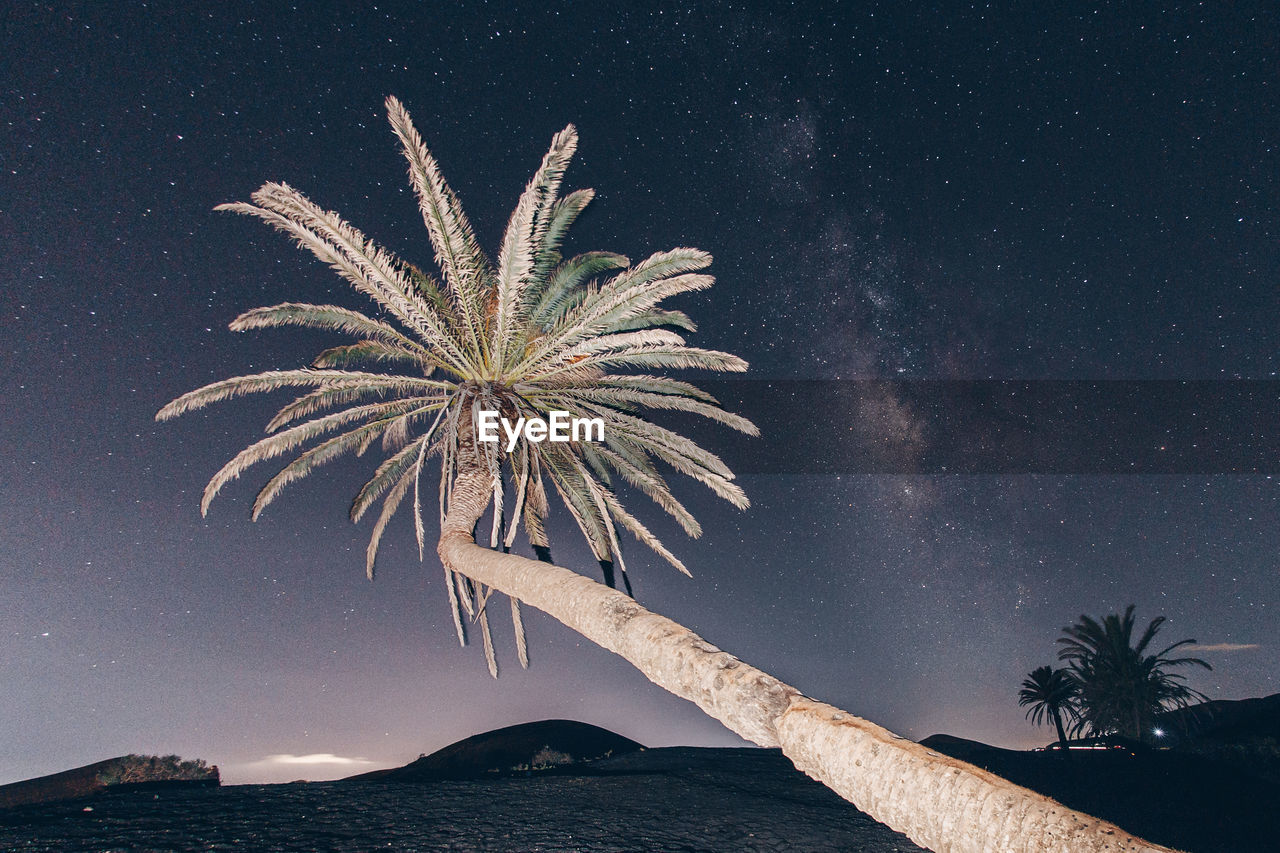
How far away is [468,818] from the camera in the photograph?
10086mm

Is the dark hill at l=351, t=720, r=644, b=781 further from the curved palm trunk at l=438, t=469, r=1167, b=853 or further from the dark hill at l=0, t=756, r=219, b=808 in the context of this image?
the curved palm trunk at l=438, t=469, r=1167, b=853

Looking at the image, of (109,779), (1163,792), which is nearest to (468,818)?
(109,779)

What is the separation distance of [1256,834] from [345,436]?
22533mm

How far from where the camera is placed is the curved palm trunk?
7.68ft

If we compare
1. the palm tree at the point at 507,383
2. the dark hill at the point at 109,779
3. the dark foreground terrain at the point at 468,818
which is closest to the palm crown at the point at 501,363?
the palm tree at the point at 507,383

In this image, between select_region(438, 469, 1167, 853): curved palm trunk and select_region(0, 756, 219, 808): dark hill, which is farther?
select_region(0, 756, 219, 808): dark hill

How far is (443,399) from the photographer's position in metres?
9.90

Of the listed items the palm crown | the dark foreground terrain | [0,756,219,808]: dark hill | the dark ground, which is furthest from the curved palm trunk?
[0,756,219,808]: dark hill

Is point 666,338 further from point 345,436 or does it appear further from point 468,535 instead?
point 345,436

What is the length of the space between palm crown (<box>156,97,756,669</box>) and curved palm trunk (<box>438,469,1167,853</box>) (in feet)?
14.1

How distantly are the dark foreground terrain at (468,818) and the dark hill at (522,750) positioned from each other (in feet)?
17.6

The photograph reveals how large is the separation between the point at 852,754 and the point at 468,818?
10.0m

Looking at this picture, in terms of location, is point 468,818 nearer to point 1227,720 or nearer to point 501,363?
point 501,363

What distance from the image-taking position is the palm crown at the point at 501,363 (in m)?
8.42
